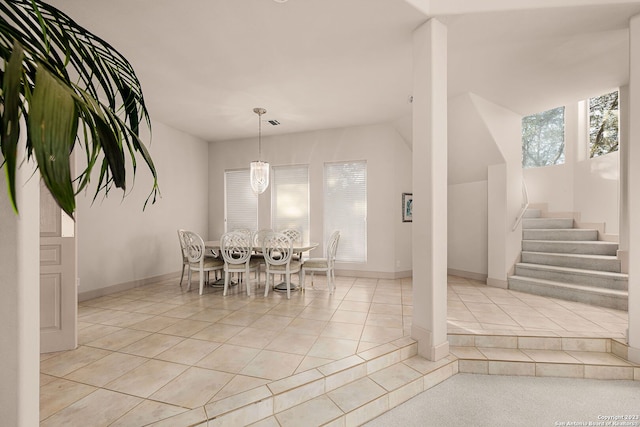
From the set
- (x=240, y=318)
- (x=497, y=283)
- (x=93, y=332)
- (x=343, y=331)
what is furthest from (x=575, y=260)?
(x=93, y=332)

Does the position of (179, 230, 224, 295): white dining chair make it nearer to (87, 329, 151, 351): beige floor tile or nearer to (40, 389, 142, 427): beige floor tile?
(87, 329, 151, 351): beige floor tile

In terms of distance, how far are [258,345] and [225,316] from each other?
36.1 inches

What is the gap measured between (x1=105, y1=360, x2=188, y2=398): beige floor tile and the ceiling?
2.84 meters

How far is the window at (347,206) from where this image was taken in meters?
5.55

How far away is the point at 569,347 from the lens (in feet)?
8.79

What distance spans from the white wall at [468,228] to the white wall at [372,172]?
0.91 meters

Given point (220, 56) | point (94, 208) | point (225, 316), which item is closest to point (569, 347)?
point (225, 316)

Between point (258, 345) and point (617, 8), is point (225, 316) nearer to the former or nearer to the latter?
point (258, 345)

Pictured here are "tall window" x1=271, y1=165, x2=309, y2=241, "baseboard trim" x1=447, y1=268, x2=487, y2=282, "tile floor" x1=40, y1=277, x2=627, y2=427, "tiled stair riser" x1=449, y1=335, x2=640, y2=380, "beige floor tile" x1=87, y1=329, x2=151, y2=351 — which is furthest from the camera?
"tall window" x1=271, y1=165, x2=309, y2=241

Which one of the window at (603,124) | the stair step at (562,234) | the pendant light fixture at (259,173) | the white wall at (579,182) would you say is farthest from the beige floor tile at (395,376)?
the window at (603,124)

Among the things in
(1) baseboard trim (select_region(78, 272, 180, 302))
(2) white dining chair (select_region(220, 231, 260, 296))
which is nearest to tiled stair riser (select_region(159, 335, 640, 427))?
(2) white dining chair (select_region(220, 231, 260, 296))

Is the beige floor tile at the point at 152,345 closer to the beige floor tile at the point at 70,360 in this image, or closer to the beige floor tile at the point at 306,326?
the beige floor tile at the point at 70,360

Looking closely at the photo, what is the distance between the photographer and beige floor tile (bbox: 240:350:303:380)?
209 centimetres

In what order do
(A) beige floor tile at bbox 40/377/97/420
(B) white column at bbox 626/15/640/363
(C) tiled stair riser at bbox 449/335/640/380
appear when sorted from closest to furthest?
(A) beige floor tile at bbox 40/377/97/420, (B) white column at bbox 626/15/640/363, (C) tiled stair riser at bbox 449/335/640/380
